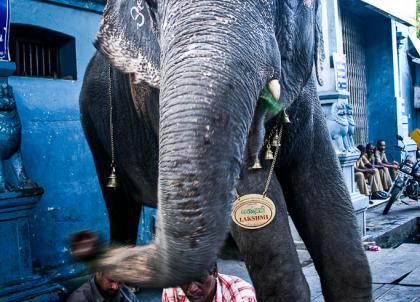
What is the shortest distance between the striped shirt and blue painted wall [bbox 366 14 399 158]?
1097 cm

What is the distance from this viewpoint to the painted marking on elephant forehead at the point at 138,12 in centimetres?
190

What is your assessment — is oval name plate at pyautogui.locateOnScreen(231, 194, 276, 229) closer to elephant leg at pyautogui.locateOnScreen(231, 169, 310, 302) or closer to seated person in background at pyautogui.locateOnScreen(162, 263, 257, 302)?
elephant leg at pyautogui.locateOnScreen(231, 169, 310, 302)

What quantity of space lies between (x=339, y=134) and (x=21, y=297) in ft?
12.2

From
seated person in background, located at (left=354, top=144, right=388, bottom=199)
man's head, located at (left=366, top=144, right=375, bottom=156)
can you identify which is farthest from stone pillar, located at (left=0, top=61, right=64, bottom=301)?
man's head, located at (left=366, top=144, right=375, bottom=156)

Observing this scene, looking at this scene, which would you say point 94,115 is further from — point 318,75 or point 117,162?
point 318,75

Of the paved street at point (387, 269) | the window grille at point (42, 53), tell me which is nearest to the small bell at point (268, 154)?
the paved street at point (387, 269)

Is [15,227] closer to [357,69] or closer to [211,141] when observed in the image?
[211,141]

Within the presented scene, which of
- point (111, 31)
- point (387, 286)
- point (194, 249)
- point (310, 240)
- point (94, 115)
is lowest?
point (387, 286)

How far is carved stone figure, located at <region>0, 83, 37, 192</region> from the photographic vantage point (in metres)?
3.41

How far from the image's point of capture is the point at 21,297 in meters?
3.37

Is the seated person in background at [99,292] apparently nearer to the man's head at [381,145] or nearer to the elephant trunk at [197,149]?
the elephant trunk at [197,149]

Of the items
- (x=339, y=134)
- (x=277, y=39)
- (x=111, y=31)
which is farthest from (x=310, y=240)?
(x=339, y=134)

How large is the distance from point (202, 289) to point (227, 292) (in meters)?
0.19

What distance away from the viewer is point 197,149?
1257mm
